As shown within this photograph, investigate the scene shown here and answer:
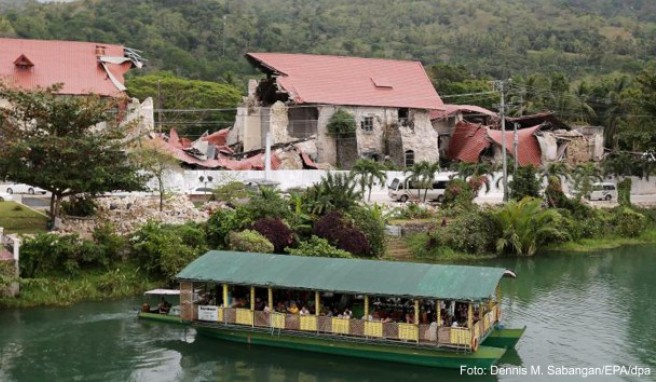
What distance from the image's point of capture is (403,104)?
184 ft

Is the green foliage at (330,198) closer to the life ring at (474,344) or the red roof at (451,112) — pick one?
the life ring at (474,344)

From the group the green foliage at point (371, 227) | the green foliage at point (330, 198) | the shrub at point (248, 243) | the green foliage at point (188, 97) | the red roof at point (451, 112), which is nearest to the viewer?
the shrub at point (248, 243)

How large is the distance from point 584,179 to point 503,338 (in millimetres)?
23367

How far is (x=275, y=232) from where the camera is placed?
31250 millimetres

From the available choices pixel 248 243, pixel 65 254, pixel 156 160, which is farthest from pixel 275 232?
pixel 156 160

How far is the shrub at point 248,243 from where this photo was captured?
2972cm

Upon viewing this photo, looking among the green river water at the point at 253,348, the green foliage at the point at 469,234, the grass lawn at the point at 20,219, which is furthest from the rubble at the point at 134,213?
the green foliage at the point at 469,234

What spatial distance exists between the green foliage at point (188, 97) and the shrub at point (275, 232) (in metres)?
39.8

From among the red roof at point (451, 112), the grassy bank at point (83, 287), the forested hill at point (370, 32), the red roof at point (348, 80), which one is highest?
the forested hill at point (370, 32)

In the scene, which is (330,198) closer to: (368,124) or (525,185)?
(525,185)

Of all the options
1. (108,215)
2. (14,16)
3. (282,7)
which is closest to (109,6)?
(14,16)

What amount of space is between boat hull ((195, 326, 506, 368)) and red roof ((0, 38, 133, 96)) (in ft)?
88.3

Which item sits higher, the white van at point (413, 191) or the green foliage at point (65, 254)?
the white van at point (413, 191)

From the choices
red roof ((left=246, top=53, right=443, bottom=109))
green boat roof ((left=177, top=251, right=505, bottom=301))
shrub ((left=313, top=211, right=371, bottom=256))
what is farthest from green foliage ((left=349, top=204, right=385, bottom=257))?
red roof ((left=246, top=53, right=443, bottom=109))
